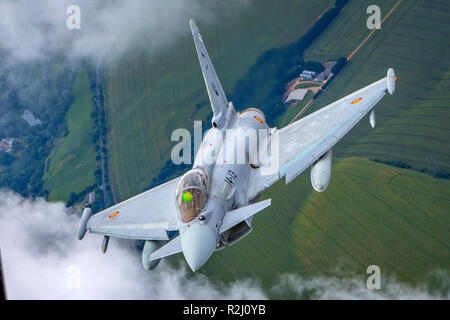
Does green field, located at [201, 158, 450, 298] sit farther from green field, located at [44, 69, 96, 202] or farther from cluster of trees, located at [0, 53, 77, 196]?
cluster of trees, located at [0, 53, 77, 196]

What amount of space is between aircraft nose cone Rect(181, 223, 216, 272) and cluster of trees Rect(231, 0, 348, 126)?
48.0 feet

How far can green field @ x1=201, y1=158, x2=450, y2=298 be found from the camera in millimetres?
25078

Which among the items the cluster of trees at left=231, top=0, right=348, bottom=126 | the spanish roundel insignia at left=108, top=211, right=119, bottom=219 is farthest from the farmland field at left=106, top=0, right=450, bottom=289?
the spanish roundel insignia at left=108, top=211, right=119, bottom=219

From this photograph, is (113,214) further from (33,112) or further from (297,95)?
(33,112)

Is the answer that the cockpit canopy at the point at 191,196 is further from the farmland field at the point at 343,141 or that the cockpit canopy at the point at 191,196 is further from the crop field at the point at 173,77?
the crop field at the point at 173,77

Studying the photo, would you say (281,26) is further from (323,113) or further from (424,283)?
(424,283)

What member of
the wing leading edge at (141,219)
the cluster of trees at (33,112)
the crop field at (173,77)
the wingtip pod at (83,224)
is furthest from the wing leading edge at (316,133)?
the cluster of trees at (33,112)

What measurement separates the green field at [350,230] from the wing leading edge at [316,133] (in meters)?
4.50

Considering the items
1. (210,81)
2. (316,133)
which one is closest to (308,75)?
(316,133)

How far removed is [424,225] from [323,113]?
7.92 m

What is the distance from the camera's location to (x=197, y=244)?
18172 millimetres

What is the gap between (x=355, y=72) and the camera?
3278cm

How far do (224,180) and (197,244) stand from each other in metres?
3.72

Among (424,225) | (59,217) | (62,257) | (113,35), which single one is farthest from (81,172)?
(424,225)
